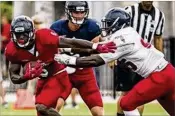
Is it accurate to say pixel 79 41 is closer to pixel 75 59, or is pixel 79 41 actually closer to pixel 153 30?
pixel 75 59

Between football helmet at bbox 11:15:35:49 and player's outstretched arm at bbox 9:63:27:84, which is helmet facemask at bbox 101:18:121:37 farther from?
player's outstretched arm at bbox 9:63:27:84

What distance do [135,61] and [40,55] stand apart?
45.5 inches

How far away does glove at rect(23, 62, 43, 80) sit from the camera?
768 cm

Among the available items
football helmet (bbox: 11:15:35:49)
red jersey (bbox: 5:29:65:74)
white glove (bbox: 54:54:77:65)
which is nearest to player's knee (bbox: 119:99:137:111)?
white glove (bbox: 54:54:77:65)

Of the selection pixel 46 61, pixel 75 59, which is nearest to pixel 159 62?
pixel 75 59

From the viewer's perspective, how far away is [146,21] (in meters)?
8.95

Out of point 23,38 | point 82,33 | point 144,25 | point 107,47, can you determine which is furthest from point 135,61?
point 144,25

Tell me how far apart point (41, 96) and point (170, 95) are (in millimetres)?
1397

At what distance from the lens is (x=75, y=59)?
723 cm

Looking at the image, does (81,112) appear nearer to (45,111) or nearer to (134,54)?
(45,111)

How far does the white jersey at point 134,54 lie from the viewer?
7086mm

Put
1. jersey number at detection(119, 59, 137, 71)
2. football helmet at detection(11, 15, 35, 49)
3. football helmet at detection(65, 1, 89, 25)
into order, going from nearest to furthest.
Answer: jersey number at detection(119, 59, 137, 71) < football helmet at detection(11, 15, 35, 49) < football helmet at detection(65, 1, 89, 25)

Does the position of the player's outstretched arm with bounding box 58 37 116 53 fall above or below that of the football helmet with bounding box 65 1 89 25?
below

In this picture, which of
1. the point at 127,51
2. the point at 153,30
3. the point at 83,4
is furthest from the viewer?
the point at 153,30
